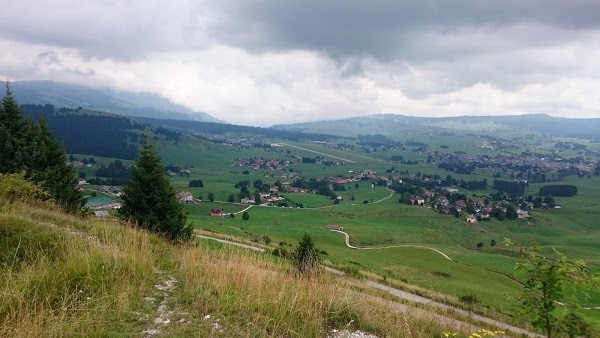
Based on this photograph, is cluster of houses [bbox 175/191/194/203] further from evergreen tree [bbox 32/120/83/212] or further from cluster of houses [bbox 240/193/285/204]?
evergreen tree [bbox 32/120/83/212]

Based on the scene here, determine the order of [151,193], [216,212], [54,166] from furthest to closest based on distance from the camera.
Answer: [216,212]
[54,166]
[151,193]

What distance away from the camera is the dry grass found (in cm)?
553

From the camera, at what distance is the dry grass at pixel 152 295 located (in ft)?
18.1

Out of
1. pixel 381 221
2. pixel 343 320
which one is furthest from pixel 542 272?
pixel 381 221

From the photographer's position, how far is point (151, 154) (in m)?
31.2

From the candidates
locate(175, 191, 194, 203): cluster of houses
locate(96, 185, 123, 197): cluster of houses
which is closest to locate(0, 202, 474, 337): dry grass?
locate(175, 191, 194, 203): cluster of houses

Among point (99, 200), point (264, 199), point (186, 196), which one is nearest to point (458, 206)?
point (264, 199)

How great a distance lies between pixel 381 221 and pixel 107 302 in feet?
412

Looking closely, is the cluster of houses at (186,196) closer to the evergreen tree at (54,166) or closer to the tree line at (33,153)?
the evergreen tree at (54,166)

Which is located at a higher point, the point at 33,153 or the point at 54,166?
the point at 33,153

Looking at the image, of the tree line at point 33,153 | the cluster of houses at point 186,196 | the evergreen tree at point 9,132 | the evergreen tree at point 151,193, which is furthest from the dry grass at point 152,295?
the cluster of houses at point 186,196

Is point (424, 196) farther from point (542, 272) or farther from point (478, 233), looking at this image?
point (542, 272)

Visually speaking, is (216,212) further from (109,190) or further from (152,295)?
(152,295)

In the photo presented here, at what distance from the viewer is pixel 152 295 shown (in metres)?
6.77
